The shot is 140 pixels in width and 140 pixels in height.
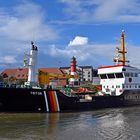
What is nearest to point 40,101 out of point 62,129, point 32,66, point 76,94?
point 32,66

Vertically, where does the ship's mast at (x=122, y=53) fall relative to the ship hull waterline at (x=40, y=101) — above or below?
above

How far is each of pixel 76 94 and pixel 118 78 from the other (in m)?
7.77

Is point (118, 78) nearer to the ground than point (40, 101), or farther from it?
farther from it

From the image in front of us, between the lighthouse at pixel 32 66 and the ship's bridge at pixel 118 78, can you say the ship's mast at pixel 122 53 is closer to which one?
the ship's bridge at pixel 118 78

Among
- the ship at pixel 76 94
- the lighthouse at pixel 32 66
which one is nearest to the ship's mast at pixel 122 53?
the ship at pixel 76 94

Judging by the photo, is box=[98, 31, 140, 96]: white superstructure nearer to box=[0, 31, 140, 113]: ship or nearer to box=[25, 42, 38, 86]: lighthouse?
box=[0, 31, 140, 113]: ship

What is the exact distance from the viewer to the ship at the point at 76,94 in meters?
A: 36.8

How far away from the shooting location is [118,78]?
160 feet

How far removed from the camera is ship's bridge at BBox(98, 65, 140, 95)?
158 feet

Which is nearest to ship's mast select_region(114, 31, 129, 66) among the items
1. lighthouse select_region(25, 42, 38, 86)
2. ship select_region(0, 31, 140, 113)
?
ship select_region(0, 31, 140, 113)

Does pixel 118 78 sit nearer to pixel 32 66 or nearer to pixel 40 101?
pixel 32 66

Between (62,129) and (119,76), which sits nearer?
(62,129)

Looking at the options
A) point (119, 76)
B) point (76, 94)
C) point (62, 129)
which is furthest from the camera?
point (119, 76)

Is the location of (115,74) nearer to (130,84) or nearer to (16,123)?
(130,84)
